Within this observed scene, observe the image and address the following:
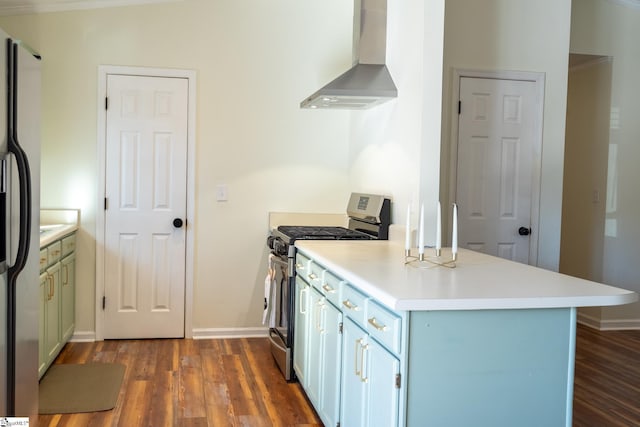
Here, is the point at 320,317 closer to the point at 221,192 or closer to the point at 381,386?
the point at 381,386

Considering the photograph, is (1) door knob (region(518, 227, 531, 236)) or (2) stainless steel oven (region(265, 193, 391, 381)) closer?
(2) stainless steel oven (region(265, 193, 391, 381))

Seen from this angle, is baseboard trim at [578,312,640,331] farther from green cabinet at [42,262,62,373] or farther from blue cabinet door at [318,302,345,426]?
green cabinet at [42,262,62,373]

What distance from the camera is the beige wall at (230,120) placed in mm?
4652

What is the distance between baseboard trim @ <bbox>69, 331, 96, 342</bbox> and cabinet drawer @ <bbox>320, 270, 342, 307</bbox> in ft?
7.76

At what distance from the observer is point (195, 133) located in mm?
4844

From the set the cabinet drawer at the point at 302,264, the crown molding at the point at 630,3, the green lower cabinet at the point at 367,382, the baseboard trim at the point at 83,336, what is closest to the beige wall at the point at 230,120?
the baseboard trim at the point at 83,336

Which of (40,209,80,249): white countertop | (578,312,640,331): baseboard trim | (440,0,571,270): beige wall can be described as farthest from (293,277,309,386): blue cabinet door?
(578,312,640,331): baseboard trim

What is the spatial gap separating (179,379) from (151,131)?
6.15 ft

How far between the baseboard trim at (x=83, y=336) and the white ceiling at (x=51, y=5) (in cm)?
233

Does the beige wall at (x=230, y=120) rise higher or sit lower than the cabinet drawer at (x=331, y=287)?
higher

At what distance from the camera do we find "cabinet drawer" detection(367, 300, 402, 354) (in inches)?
83.7

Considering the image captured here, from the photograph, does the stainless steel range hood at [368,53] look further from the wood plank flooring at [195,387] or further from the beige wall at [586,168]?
the beige wall at [586,168]

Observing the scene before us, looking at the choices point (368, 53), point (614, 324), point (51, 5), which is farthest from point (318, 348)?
point (614, 324)

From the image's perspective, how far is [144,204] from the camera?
4.80 m
